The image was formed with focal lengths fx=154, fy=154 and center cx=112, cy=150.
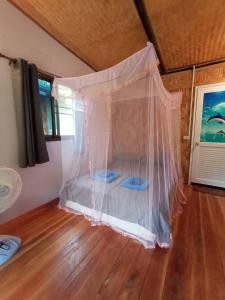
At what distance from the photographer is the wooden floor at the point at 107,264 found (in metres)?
1.20

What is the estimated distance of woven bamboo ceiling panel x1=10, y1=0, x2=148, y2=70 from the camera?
6.24ft

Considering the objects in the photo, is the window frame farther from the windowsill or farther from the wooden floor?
the wooden floor

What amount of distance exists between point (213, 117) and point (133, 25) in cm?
234

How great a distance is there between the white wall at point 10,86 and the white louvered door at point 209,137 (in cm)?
283

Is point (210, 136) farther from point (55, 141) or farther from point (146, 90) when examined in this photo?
point (55, 141)

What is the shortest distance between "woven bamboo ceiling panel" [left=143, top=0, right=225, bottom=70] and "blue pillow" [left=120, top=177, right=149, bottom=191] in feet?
6.95

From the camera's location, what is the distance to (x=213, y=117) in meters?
3.21

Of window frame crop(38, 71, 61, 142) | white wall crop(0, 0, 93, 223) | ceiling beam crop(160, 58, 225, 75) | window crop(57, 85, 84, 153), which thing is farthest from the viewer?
ceiling beam crop(160, 58, 225, 75)

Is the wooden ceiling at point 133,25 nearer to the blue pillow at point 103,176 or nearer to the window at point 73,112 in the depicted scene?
the window at point 73,112

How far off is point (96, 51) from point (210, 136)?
9.43ft

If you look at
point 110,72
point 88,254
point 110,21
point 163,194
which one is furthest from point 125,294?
point 110,21

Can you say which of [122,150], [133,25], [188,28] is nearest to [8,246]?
[122,150]

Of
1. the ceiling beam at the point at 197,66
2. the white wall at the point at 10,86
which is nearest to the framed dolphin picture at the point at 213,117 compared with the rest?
the ceiling beam at the point at 197,66

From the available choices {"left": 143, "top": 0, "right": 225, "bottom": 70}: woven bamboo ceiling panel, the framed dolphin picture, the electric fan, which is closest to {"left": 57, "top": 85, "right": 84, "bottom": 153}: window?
the electric fan
